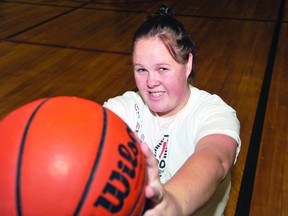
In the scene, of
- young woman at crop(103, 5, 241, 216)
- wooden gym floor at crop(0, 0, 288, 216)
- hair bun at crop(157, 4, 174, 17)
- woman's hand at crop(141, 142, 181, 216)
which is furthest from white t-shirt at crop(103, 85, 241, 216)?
wooden gym floor at crop(0, 0, 288, 216)

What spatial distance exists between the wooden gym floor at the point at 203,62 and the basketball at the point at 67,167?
4.77ft

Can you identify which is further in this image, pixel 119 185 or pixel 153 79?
pixel 153 79

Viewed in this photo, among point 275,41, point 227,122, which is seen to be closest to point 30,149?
point 227,122

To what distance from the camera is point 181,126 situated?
1602 millimetres

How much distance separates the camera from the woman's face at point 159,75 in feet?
4.90

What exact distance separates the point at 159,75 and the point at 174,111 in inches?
7.6

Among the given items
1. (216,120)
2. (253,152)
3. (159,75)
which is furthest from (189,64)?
(253,152)

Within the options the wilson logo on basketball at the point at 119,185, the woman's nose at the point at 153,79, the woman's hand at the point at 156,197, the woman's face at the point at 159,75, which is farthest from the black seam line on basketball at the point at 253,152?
the wilson logo on basketball at the point at 119,185

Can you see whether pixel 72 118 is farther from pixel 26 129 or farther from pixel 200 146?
pixel 200 146

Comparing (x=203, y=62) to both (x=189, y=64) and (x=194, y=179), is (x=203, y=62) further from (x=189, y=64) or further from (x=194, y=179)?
(x=194, y=179)

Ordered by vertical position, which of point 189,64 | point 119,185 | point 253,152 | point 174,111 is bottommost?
point 253,152

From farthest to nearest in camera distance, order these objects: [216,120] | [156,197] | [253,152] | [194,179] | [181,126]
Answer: [253,152] → [181,126] → [216,120] → [194,179] → [156,197]

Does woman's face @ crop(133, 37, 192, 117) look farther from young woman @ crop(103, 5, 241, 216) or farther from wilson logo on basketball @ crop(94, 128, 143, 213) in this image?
wilson logo on basketball @ crop(94, 128, 143, 213)

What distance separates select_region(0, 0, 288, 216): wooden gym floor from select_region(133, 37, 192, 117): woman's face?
94cm
